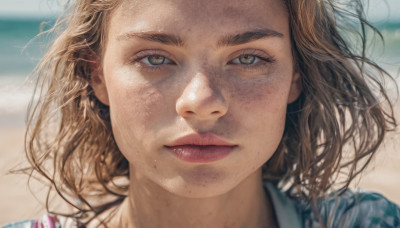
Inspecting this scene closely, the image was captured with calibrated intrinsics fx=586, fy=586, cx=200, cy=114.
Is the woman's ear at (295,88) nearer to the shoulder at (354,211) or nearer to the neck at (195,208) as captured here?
the neck at (195,208)

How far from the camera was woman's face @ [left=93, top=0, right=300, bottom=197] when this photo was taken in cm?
190

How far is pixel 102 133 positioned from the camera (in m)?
2.49

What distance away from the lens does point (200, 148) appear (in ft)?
6.28

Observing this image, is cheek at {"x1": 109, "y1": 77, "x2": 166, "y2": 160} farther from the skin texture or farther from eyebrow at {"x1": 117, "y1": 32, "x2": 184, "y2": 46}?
eyebrow at {"x1": 117, "y1": 32, "x2": 184, "y2": 46}

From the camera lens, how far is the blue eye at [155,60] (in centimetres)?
199

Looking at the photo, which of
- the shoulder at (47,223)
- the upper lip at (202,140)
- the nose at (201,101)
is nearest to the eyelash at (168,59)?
the nose at (201,101)

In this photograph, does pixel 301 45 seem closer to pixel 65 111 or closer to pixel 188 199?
pixel 188 199

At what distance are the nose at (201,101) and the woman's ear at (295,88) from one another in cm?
48

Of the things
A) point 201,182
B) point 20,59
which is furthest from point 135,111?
point 20,59

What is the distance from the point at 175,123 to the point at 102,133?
2.23 ft

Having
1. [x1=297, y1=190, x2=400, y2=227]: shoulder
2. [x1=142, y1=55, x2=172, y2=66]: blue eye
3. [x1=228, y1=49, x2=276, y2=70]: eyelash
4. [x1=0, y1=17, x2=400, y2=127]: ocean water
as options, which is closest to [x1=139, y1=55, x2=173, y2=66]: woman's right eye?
[x1=142, y1=55, x2=172, y2=66]: blue eye

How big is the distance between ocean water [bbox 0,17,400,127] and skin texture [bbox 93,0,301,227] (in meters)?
0.61

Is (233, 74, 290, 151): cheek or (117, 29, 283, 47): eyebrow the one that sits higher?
(117, 29, 283, 47): eyebrow

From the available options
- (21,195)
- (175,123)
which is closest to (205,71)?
(175,123)
